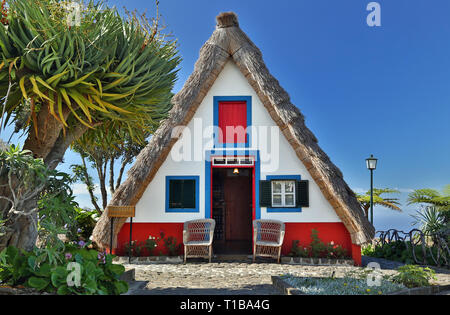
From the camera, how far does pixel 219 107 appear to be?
935cm

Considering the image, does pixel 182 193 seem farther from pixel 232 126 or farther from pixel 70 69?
pixel 70 69

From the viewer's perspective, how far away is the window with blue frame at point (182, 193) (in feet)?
29.5

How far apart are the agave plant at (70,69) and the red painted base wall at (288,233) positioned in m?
3.84

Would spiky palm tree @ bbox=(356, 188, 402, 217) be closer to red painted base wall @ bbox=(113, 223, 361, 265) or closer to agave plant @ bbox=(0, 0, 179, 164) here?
red painted base wall @ bbox=(113, 223, 361, 265)

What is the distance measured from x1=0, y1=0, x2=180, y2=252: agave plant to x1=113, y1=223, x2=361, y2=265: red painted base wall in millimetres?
3840

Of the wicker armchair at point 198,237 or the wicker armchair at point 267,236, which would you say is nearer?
the wicker armchair at point 198,237

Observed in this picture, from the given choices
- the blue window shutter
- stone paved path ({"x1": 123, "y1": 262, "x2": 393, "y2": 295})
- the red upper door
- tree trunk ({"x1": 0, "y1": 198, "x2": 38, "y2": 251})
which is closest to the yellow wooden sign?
stone paved path ({"x1": 123, "y1": 262, "x2": 393, "y2": 295})

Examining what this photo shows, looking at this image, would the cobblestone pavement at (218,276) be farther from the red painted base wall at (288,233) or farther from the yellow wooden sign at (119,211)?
the yellow wooden sign at (119,211)

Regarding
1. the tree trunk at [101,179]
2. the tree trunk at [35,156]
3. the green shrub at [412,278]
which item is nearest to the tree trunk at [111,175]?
the tree trunk at [101,179]

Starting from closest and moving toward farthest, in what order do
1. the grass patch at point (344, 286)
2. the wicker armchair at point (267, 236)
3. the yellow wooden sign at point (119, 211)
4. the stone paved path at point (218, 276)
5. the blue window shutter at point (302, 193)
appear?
the grass patch at point (344, 286)
the stone paved path at point (218, 276)
the yellow wooden sign at point (119, 211)
the wicker armchair at point (267, 236)
the blue window shutter at point (302, 193)

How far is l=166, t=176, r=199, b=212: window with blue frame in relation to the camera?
8992mm

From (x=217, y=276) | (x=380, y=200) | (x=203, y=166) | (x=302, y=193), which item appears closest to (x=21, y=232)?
(x=217, y=276)

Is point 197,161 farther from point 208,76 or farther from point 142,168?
point 208,76
